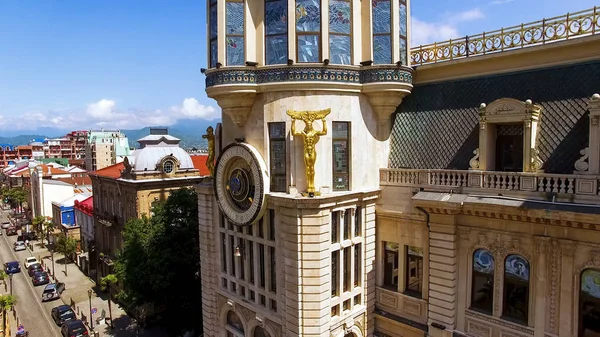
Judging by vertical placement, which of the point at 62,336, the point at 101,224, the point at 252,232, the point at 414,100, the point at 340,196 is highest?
the point at 414,100

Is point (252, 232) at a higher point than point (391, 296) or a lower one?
higher

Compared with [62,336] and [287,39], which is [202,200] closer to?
[287,39]

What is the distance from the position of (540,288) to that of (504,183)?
191 inches

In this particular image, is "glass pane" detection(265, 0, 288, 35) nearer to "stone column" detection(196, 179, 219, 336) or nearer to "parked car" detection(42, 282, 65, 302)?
"stone column" detection(196, 179, 219, 336)

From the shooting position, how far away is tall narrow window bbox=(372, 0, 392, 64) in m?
21.9

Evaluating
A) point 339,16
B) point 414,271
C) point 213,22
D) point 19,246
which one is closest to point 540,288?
point 414,271

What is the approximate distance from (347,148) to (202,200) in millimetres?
11123

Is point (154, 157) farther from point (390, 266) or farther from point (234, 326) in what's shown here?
point (390, 266)

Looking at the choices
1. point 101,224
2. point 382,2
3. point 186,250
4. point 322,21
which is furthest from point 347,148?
point 101,224

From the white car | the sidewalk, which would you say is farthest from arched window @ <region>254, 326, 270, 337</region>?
the white car

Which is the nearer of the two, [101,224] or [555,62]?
[555,62]

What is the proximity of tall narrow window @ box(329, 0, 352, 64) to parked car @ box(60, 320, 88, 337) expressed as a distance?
38.2m

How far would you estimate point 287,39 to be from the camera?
2116 cm

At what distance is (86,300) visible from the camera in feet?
172
